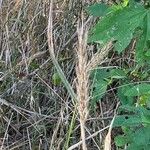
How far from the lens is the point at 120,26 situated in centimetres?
153

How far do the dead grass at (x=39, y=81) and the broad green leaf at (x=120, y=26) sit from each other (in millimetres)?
216

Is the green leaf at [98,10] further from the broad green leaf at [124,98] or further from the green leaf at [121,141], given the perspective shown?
the green leaf at [121,141]

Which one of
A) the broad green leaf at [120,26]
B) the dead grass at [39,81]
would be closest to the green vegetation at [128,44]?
the broad green leaf at [120,26]

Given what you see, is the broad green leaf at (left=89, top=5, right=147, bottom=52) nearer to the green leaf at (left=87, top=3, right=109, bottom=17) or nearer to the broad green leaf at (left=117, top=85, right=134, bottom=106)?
the green leaf at (left=87, top=3, right=109, bottom=17)

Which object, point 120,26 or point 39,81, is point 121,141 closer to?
point 120,26

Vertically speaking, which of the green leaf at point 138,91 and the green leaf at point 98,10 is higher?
the green leaf at point 98,10

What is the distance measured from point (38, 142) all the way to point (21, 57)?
53cm

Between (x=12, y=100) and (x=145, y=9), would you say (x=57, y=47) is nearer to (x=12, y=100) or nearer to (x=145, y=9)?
(x=12, y=100)

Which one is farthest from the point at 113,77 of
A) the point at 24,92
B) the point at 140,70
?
the point at 24,92

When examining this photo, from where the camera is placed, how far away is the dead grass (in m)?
1.90

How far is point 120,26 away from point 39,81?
2.41ft

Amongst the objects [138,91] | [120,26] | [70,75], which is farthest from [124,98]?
[70,75]

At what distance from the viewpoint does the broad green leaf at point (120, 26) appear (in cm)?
152

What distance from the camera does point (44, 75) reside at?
2180mm
